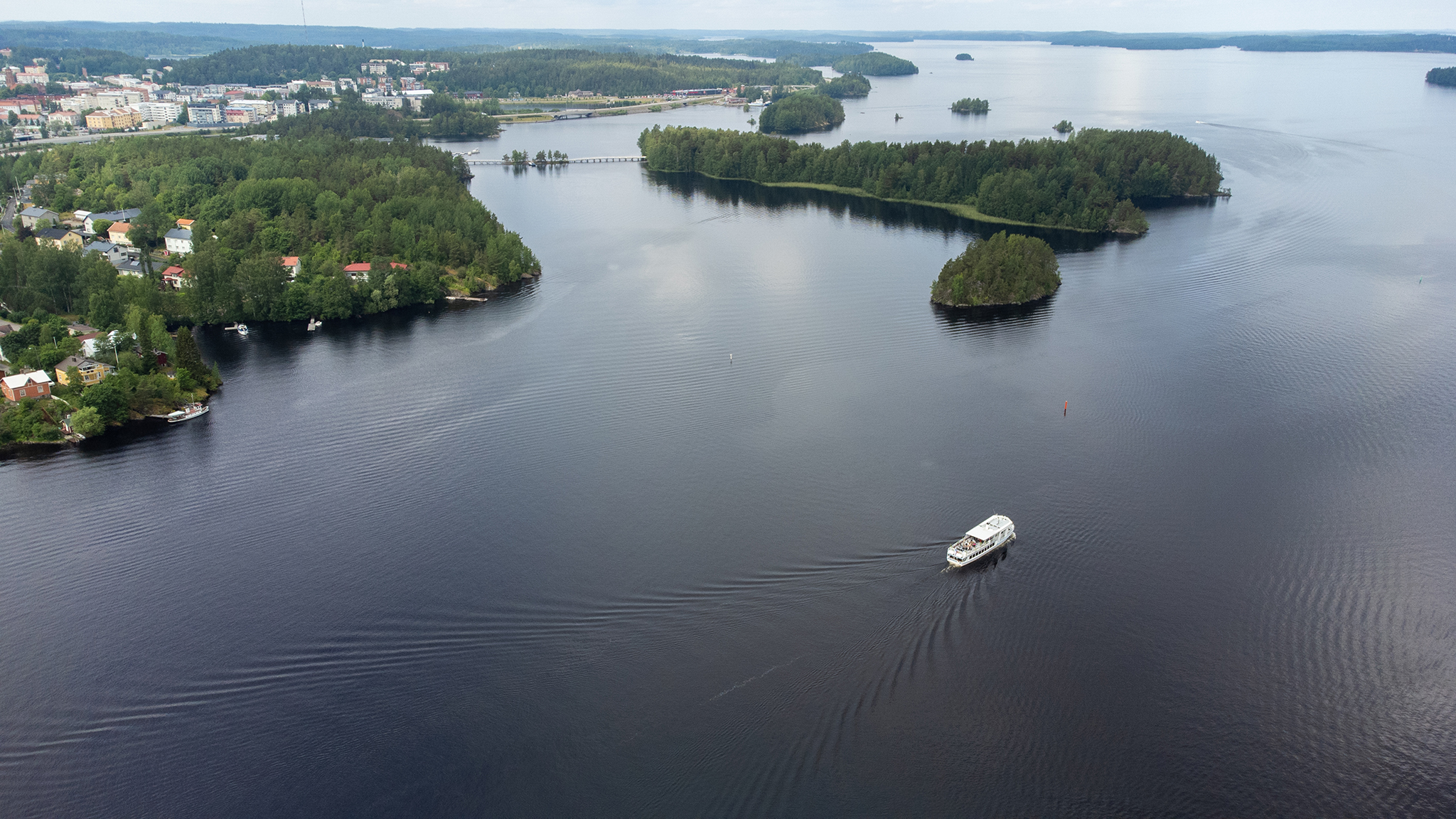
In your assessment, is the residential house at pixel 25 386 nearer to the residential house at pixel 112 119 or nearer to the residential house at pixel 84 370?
the residential house at pixel 84 370

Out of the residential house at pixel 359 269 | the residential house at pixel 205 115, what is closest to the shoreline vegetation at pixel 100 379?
the residential house at pixel 359 269

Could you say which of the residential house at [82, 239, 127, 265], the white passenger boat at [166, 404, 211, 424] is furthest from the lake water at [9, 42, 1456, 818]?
the residential house at [82, 239, 127, 265]

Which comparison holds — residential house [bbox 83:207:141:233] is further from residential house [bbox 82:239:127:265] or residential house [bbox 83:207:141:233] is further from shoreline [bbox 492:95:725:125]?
shoreline [bbox 492:95:725:125]

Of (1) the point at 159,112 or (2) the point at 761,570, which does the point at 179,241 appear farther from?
(1) the point at 159,112

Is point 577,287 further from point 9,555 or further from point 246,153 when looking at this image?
point 246,153

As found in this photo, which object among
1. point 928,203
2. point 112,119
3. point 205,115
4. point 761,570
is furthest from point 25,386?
point 205,115

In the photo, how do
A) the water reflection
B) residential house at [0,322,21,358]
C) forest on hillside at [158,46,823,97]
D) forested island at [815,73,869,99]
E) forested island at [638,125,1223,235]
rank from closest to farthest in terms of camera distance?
residential house at [0,322,21,358]
the water reflection
forested island at [638,125,1223,235]
forest on hillside at [158,46,823,97]
forested island at [815,73,869,99]

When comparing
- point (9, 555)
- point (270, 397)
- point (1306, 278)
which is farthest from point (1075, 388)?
point (9, 555)
